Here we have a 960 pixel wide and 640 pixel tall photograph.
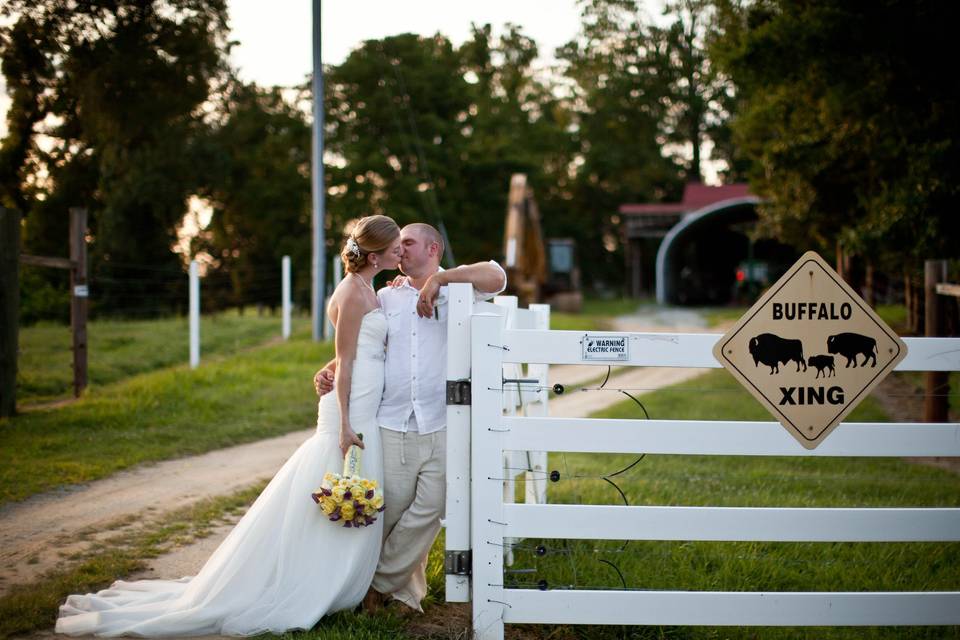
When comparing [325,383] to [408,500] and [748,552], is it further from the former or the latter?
[748,552]

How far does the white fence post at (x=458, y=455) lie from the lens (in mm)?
3854

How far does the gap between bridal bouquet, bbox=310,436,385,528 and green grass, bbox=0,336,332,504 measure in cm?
360

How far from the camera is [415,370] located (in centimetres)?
412

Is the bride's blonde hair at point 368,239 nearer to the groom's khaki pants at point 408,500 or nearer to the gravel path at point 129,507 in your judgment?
the groom's khaki pants at point 408,500

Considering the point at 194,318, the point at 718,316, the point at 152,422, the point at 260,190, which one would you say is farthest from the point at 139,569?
the point at 260,190

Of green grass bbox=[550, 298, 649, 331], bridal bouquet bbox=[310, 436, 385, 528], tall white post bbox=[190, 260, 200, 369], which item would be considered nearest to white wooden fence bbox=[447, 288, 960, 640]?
bridal bouquet bbox=[310, 436, 385, 528]

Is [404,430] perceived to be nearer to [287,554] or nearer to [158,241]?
[287,554]

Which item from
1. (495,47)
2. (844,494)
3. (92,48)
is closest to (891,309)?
(844,494)

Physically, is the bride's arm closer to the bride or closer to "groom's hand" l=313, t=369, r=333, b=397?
the bride

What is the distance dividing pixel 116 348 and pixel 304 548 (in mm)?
13015

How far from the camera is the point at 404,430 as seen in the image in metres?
4.14

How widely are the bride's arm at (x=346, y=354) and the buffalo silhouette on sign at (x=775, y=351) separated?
1.79m

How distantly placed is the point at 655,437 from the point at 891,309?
66.1ft

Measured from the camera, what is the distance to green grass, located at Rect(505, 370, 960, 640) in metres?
4.82
